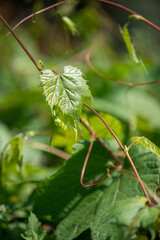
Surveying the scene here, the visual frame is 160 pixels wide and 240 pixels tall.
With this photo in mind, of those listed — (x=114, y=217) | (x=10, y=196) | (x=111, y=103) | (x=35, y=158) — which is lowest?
(x=111, y=103)

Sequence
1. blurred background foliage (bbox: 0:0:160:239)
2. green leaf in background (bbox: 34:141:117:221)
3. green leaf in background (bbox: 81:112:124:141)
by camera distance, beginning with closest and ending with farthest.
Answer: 1. green leaf in background (bbox: 34:141:117:221)
2. green leaf in background (bbox: 81:112:124:141)
3. blurred background foliage (bbox: 0:0:160:239)

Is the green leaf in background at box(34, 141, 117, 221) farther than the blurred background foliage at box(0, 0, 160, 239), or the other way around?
the blurred background foliage at box(0, 0, 160, 239)

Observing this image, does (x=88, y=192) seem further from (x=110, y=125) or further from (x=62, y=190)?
(x=110, y=125)

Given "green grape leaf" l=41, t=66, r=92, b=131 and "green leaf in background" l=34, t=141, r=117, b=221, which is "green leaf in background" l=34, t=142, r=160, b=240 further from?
"green grape leaf" l=41, t=66, r=92, b=131

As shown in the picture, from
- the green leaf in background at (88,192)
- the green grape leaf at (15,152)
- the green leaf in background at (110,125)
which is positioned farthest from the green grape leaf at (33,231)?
the green leaf in background at (110,125)

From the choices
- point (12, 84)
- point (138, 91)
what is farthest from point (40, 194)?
point (12, 84)

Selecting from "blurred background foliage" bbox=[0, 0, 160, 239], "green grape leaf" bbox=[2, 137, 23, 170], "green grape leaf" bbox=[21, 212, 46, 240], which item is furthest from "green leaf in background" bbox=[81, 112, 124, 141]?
"green grape leaf" bbox=[21, 212, 46, 240]

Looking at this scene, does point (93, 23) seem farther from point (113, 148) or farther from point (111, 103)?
point (113, 148)

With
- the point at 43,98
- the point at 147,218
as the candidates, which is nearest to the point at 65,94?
the point at 147,218
